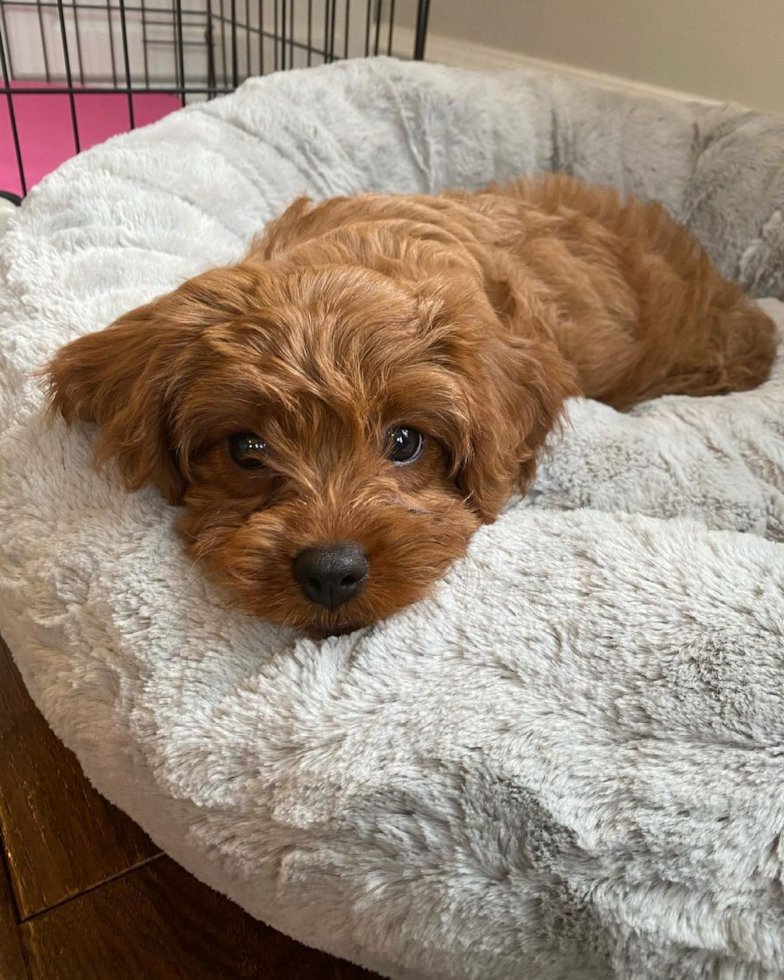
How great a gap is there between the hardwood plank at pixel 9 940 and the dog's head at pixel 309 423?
709mm

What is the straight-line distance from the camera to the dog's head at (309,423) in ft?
4.35

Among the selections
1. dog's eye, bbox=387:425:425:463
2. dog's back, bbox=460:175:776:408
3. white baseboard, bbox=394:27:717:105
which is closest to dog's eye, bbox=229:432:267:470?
dog's eye, bbox=387:425:425:463

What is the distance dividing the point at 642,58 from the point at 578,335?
2.00m

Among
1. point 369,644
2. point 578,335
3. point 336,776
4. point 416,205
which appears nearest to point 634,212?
point 578,335

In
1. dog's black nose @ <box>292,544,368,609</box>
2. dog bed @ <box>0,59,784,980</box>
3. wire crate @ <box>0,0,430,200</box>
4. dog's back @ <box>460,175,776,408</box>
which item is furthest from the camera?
wire crate @ <box>0,0,430,200</box>

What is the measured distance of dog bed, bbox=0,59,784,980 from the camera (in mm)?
1072

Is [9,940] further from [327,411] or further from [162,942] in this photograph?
[327,411]

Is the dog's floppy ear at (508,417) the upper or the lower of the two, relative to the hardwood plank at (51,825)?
upper

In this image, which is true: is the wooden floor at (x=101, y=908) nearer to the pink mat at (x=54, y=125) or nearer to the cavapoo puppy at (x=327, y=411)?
the cavapoo puppy at (x=327, y=411)

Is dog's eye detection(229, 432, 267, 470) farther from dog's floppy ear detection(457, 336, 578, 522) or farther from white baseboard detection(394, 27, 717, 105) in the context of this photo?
white baseboard detection(394, 27, 717, 105)

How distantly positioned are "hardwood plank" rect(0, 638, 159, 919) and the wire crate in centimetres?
320

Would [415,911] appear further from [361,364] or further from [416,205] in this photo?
[416,205]

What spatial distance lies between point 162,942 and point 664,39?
362 centimetres

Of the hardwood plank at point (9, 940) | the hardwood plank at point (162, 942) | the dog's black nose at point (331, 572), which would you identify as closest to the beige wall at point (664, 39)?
the dog's black nose at point (331, 572)
